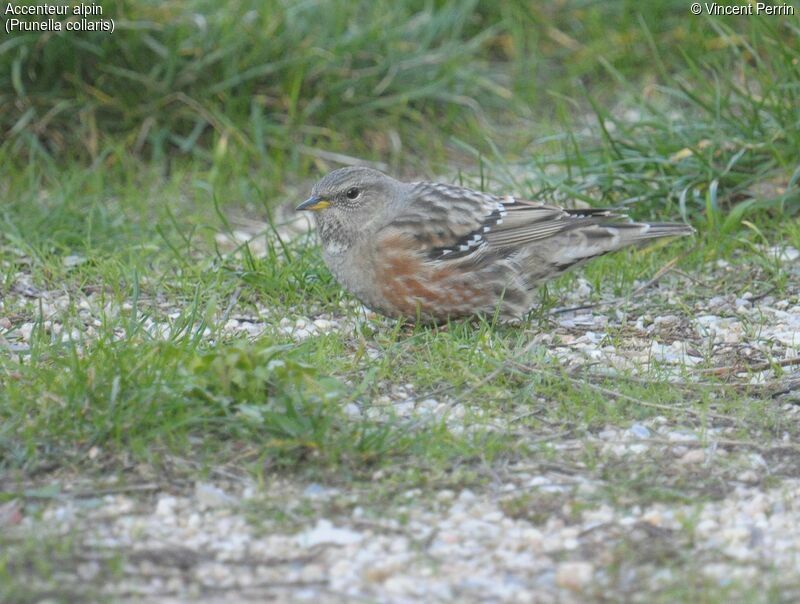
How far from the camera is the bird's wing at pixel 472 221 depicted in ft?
19.1

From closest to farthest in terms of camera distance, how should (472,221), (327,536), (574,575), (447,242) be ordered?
1. (574,575)
2. (327,536)
3. (447,242)
4. (472,221)

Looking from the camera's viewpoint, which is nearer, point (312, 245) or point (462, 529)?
point (462, 529)

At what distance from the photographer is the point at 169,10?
8.09m

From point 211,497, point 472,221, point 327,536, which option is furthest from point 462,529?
point 472,221

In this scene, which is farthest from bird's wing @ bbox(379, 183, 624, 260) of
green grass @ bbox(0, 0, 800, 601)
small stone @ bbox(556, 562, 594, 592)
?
small stone @ bbox(556, 562, 594, 592)

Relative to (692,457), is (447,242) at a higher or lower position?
higher

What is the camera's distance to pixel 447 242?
5.84 metres

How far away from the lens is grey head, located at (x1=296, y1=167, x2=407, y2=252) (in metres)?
5.96

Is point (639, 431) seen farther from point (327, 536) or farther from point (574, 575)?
point (327, 536)

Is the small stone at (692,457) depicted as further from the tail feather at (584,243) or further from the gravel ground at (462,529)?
the tail feather at (584,243)

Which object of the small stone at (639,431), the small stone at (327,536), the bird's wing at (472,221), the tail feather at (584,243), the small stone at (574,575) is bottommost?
the small stone at (574,575)

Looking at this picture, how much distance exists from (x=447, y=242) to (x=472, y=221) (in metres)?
0.20

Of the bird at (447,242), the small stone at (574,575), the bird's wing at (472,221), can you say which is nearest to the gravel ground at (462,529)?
the small stone at (574,575)

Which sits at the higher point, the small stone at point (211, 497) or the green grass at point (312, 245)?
the green grass at point (312, 245)
